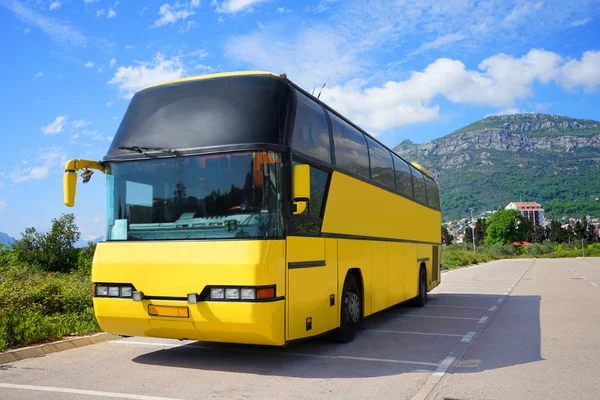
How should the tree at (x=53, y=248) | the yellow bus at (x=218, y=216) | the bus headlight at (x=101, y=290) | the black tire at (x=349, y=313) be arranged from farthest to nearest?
the tree at (x=53, y=248) < the black tire at (x=349, y=313) < the bus headlight at (x=101, y=290) < the yellow bus at (x=218, y=216)

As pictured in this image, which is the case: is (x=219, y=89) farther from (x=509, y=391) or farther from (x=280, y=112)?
(x=509, y=391)

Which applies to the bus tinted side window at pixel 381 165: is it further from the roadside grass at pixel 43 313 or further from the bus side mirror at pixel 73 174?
the roadside grass at pixel 43 313

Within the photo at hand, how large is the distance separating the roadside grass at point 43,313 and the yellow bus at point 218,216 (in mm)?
1777

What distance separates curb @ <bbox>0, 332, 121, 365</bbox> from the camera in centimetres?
742

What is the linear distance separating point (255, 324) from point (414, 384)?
75.1 inches

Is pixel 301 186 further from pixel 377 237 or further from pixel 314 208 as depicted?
pixel 377 237

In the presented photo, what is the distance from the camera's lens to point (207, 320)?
6586 millimetres

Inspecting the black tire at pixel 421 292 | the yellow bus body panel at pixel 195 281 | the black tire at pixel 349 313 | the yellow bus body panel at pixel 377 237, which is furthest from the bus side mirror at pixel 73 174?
the black tire at pixel 421 292

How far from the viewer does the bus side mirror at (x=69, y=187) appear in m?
7.38

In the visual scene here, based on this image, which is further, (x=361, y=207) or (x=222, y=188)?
(x=361, y=207)

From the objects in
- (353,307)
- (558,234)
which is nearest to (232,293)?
(353,307)

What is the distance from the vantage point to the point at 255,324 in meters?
6.45

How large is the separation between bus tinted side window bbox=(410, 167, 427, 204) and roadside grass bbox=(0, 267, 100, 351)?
837 cm

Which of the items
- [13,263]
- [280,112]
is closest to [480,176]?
[13,263]
